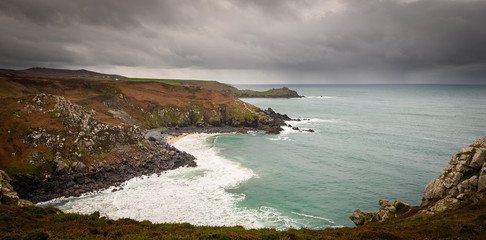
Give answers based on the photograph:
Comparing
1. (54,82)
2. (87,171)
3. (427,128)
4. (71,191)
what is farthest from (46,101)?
(427,128)

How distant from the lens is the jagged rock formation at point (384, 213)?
2691cm

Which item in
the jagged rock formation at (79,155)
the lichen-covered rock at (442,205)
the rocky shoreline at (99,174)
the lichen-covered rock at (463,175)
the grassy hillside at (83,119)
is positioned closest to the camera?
the lichen-covered rock at (442,205)

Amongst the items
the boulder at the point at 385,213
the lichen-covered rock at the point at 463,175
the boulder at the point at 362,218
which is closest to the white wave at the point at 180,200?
the boulder at the point at 362,218

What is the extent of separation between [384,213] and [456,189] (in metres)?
7.63

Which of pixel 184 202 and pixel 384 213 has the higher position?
pixel 384 213

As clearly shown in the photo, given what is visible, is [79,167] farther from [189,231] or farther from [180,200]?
[189,231]

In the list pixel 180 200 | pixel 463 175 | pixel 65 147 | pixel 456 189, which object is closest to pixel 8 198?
pixel 65 147

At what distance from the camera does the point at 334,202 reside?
120 ft

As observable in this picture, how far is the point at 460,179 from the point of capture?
24.6m

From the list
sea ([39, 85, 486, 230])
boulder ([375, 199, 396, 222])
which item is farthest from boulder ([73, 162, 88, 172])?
boulder ([375, 199, 396, 222])

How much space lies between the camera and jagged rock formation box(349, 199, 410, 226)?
26906 mm

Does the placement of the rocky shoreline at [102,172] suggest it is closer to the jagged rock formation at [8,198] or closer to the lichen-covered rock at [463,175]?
the jagged rock formation at [8,198]

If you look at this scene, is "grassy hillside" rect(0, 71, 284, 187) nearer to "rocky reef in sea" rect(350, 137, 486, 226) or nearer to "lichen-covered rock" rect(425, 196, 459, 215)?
"rocky reef in sea" rect(350, 137, 486, 226)

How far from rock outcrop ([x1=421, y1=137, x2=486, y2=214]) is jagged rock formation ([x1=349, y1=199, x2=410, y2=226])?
237 centimetres
